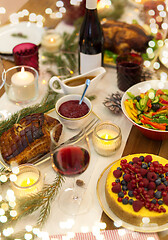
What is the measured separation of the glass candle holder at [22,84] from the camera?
1321 millimetres

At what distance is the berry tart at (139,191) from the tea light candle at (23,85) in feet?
1.75

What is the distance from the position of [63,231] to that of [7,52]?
99 centimetres

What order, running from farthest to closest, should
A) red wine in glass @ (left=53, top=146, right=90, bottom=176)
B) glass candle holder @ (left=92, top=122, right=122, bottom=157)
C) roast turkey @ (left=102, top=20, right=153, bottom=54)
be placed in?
roast turkey @ (left=102, top=20, right=153, bottom=54) < glass candle holder @ (left=92, top=122, right=122, bottom=157) < red wine in glass @ (left=53, top=146, right=90, bottom=176)

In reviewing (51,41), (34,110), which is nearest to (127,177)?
(34,110)

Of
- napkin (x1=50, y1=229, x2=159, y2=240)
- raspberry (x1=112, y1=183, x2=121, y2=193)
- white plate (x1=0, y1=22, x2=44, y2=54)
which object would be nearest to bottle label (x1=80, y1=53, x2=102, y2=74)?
white plate (x1=0, y1=22, x2=44, y2=54)

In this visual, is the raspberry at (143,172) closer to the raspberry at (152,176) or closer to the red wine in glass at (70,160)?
the raspberry at (152,176)

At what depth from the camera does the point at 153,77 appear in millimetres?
1477

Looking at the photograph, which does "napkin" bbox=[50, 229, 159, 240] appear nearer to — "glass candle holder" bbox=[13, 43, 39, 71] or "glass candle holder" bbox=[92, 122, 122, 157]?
"glass candle holder" bbox=[92, 122, 122, 157]

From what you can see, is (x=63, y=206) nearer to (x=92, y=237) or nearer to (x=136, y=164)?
(x=92, y=237)

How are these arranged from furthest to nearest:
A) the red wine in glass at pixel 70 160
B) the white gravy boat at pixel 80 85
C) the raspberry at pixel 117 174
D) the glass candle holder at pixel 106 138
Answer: the white gravy boat at pixel 80 85
the glass candle holder at pixel 106 138
the raspberry at pixel 117 174
the red wine in glass at pixel 70 160

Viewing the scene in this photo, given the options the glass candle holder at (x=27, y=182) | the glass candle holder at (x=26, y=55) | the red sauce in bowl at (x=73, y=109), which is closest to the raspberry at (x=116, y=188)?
the glass candle holder at (x=27, y=182)

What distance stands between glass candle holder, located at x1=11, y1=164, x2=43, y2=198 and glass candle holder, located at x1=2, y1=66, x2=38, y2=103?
435 mm

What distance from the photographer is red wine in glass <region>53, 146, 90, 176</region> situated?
2.80ft

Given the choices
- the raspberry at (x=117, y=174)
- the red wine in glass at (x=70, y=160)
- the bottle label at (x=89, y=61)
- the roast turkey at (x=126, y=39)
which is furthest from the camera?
the roast turkey at (x=126, y=39)
